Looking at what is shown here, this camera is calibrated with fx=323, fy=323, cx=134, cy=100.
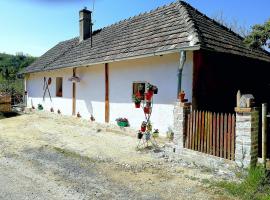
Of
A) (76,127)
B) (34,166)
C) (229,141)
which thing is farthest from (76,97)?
(229,141)

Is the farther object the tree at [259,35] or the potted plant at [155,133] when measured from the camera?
the potted plant at [155,133]

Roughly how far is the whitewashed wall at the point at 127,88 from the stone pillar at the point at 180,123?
1.33 m

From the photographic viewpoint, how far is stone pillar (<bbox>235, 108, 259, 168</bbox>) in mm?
6496

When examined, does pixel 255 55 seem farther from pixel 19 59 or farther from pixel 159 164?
pixel 19 59

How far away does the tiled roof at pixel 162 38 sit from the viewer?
962cm

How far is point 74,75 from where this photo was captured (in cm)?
1561

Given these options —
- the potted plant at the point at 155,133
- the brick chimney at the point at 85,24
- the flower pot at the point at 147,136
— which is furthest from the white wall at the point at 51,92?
the flower pot at the point at 147,136

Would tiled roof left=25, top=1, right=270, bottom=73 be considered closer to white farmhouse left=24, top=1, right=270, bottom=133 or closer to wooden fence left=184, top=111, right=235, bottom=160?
white farmhouse left=24, top=1, right=270, bottom=133

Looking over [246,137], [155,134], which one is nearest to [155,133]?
[155,134]

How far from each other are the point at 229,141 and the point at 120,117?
5.88 m

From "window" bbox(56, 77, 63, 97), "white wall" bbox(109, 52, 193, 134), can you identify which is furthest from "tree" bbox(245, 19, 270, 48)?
"window" bbox(56, 77, 63, 97)

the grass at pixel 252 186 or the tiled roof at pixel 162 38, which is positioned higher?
the tiled roof at pixel 162 38

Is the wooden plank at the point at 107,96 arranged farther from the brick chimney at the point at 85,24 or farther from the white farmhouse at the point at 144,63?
the brick chimney at the point at 85,24

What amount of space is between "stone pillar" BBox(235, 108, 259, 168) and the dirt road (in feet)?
2.60
